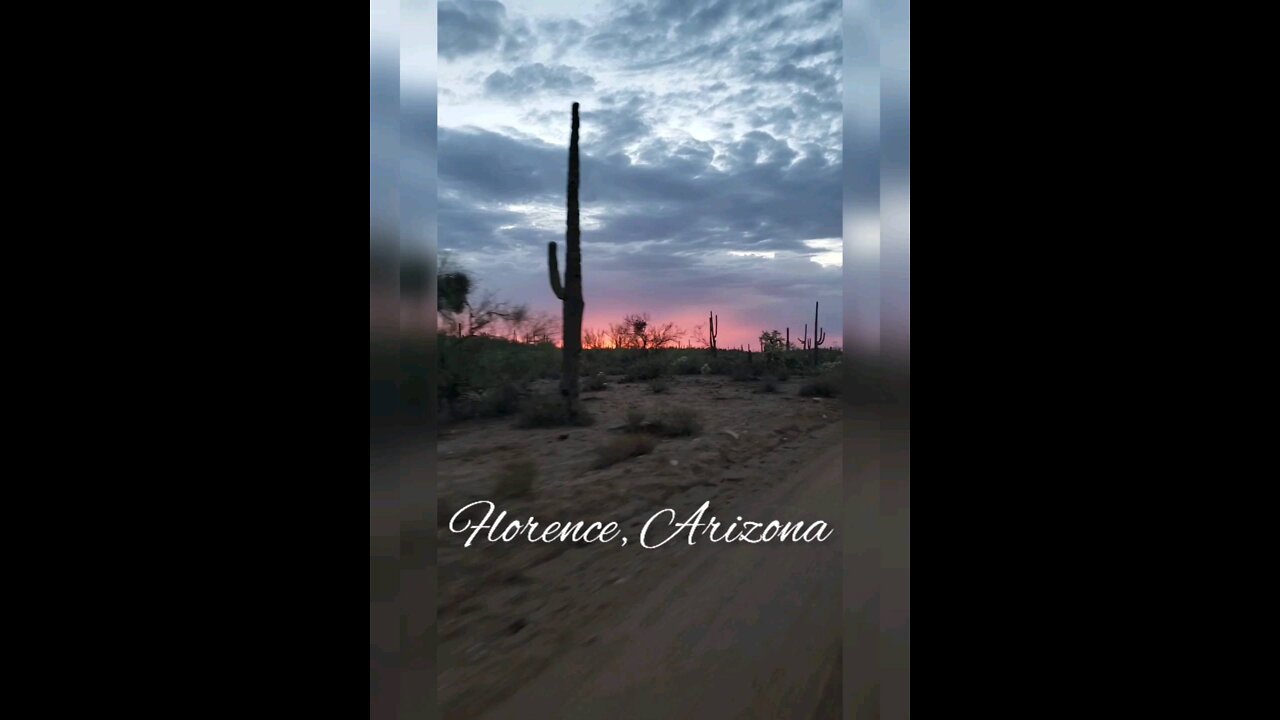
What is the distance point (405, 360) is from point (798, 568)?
157cm

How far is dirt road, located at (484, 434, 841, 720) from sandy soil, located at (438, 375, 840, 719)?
0.21 feet

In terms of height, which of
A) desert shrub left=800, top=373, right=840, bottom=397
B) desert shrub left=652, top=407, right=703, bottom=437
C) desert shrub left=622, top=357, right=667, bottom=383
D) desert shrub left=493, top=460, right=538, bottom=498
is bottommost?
desert shrub left=493, top=460, right=538, bottom=498

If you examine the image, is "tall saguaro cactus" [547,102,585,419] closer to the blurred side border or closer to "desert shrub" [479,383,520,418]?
"desert shrub" [479,383,520,418]

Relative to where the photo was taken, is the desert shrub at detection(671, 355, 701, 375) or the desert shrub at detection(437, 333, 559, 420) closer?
the desert shrub at detection(437, 333, 559, 420)

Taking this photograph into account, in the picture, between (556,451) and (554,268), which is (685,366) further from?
(556,451)

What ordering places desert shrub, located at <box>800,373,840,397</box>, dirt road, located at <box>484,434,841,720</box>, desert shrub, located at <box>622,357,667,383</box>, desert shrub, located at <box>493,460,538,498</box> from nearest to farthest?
dirt road, located at <box>484,434,841,720</box> → desert shrub, located at <box>493,460,538,498</box> → desert shrub, located at <box>800,373,840,397</box> → desert shrub, located at <box>622,357,667,383</box>

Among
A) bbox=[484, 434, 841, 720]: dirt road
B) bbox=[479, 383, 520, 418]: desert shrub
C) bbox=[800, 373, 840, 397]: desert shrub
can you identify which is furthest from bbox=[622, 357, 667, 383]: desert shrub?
bbox=[484, 434, 841, 720]: dirt road

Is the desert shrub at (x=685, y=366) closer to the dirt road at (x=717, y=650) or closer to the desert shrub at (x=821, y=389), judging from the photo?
the desert shrub at (x=821, y=389)

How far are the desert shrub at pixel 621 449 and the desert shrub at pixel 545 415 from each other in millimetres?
823

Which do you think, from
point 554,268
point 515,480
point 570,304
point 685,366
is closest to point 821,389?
point 685,366

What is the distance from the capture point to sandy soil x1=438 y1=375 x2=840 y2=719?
4.97ft

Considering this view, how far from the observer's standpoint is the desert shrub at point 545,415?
4.93 meters

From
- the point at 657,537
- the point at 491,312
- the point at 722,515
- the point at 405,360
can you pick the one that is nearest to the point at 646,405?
the point at 491,312

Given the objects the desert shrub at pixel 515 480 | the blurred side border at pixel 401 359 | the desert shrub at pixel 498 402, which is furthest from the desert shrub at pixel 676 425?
the blurred side border at pixel 401 359
